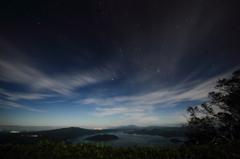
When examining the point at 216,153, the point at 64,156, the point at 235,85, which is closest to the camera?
the point at 64,156

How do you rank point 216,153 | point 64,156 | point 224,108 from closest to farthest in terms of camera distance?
1. point 64,156
2. point 216,153
3. point 224,108

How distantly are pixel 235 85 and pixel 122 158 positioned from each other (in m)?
22.3

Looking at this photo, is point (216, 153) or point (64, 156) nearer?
point (64, 156)

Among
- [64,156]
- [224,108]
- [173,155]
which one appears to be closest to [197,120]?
[224,108]

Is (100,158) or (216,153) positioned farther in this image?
(216,153)

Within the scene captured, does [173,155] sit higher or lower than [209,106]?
lower

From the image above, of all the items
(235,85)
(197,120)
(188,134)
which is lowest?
(188,134)

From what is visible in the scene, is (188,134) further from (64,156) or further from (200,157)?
(64,156)

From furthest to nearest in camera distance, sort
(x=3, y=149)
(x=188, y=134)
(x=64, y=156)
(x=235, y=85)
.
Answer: (x=188, y=134), (x=235, y=85), (x=64, y=156), (x=3, y=149)

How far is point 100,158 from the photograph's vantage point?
555 centimetres

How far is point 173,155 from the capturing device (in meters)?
6.46

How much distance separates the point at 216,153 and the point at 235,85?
17144 millimetres

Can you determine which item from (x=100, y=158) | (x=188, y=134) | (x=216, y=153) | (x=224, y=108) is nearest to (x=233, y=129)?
(x=224, y=108)

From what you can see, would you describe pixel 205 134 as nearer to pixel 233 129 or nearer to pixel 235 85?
pixel 233 129
